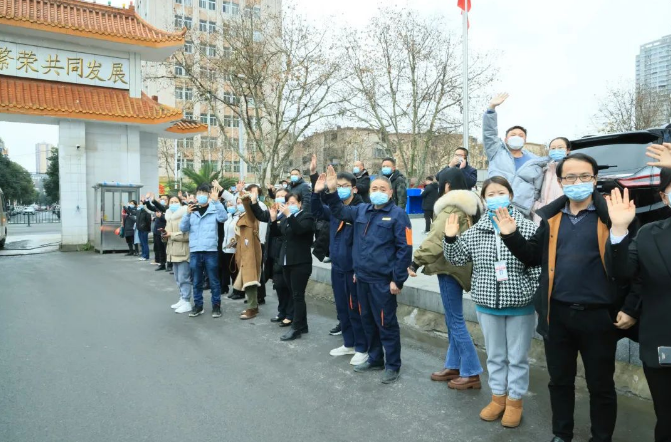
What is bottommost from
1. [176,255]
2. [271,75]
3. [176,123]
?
[176,255]

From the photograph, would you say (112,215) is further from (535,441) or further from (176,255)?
(535,441)

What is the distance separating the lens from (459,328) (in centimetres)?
430

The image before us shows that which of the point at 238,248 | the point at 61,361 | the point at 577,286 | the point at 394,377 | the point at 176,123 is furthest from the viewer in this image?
the point at 176,123

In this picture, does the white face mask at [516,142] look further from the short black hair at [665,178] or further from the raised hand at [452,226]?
the short black hair at [665,178]

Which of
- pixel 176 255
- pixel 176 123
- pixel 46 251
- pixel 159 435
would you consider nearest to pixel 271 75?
pixel 176 123

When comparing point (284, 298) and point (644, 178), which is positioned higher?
point (644, 178)

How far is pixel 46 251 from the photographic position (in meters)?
16.8

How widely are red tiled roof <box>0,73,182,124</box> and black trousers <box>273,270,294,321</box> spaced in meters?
13.1

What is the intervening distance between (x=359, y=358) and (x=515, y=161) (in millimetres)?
2633

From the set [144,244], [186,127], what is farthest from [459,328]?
[186,127]

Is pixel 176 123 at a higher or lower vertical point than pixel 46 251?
higher

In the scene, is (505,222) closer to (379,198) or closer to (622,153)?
(379,198)

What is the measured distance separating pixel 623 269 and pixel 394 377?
241cm

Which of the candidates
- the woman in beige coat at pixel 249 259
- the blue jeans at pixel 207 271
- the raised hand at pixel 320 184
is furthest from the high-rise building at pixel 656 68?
the raised hand at pixel 320 184
